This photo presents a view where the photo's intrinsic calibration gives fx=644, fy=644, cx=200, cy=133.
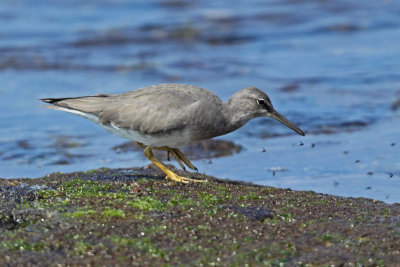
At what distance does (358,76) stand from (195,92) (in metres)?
7.67

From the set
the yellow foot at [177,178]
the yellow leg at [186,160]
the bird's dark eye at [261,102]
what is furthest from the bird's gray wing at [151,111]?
the bird's dark eye at [261,102]

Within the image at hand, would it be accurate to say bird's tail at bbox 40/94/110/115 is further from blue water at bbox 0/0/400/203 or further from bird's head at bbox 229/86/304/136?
blue water at bbox 0/0/400/203

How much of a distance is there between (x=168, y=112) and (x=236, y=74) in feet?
26.0

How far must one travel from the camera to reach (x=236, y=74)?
15258 millimetres

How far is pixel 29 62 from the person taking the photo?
53.3ft

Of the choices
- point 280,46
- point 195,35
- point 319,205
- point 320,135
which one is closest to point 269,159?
point 320,135

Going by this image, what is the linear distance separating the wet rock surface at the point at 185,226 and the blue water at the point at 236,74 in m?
2.09

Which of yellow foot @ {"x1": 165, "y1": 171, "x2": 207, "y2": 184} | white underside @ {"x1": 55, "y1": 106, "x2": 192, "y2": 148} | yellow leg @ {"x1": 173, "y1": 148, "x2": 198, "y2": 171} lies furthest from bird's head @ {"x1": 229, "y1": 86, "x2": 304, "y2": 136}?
yellow foot @ {"x1": 165, "y1": 171, "x2": 207, "y2": 184}

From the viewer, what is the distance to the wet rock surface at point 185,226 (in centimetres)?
484

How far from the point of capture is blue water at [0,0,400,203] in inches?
379

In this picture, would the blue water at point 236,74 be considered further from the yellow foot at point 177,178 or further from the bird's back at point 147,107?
the bird's back at point 147,107

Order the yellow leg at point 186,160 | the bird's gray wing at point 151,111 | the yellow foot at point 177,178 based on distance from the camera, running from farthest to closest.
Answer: the yellow leg at point 186,160 < the bird's gray wing at point 151,111 < the yellow foot at point 177,178

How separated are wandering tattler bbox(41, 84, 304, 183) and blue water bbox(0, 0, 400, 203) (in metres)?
1.35

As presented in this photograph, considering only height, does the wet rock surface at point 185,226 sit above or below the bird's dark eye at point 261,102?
below
